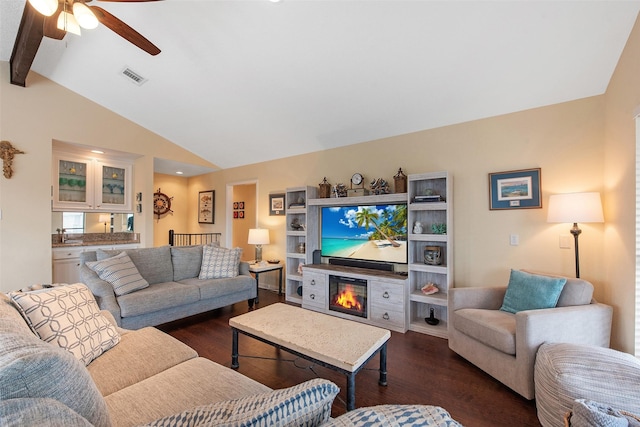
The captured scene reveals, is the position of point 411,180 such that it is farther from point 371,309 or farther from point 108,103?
point 108,103

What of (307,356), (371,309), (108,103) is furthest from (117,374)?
(108,103)

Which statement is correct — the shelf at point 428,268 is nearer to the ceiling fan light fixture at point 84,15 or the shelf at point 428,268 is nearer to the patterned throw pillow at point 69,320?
the patterned throw pillow at point 69,320

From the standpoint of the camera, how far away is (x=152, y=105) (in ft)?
12.4

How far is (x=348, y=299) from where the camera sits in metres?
3.30

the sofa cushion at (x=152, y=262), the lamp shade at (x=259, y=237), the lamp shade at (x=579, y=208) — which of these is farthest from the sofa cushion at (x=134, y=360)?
the lamp shade at (x=579, y=208)

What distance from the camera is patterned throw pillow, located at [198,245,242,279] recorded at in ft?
11.3

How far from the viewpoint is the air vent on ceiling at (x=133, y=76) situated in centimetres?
320

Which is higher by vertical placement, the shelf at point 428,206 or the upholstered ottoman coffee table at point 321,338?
the shelf at point 428,206

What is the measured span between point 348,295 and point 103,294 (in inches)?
98.7

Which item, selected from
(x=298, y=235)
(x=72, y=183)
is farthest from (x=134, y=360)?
(x=72, y=183)

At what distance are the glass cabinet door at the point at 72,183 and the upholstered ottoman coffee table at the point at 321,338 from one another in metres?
3.79

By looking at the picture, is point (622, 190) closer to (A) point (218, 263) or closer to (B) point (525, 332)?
(B) point (525, 332)

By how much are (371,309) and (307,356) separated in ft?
4.96

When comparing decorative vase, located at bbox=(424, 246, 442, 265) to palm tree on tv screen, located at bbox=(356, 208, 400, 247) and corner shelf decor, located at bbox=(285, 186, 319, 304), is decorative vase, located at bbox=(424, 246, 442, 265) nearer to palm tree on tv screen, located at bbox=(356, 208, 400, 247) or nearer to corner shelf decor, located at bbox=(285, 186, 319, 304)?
palm tree on tv screen, located at bbox=(356, 208, 400, 247)
